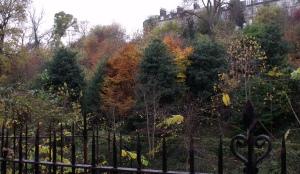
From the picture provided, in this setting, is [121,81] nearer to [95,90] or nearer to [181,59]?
[95,90]

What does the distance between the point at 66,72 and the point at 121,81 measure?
369 centimetres

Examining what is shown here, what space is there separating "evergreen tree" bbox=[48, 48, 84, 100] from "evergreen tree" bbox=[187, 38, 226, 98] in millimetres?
6652

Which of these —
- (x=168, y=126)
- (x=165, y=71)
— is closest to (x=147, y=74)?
(x=165, y=71)

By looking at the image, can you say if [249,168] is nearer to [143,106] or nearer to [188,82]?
[143,106]

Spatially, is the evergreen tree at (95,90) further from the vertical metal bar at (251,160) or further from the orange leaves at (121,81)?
the vertical metal bar at (251,160)

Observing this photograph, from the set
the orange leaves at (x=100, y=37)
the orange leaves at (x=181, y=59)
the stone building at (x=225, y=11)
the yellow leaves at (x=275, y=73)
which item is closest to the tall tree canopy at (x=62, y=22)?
the orange leaves at (x=100, y=37)

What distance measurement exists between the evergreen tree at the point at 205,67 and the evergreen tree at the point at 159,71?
55.4 inches

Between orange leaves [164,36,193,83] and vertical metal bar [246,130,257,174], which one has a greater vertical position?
orange leaves [164,36,193,83]

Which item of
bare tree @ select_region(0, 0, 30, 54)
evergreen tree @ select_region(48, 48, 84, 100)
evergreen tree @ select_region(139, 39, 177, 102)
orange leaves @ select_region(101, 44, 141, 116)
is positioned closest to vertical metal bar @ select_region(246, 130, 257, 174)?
evergreen tree @ select_region(139, 39, 177, 102)

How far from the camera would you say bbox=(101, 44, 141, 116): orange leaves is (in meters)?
23.0

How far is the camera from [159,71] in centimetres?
2380

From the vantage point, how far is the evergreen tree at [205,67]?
24578 mm

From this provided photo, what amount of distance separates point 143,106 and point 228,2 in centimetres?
2080

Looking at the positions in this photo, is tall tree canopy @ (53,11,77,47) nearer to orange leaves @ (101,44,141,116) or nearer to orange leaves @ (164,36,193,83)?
orange leaves @ (101,44,141,116)
